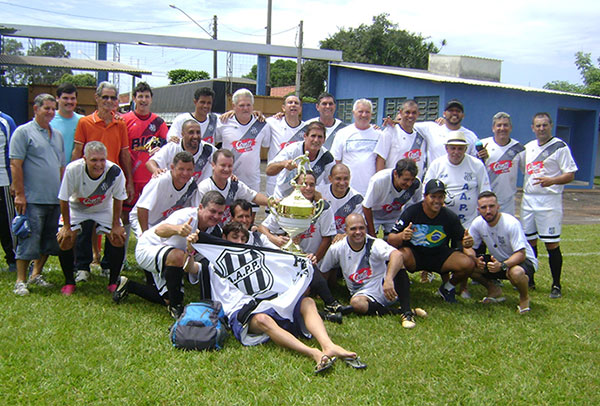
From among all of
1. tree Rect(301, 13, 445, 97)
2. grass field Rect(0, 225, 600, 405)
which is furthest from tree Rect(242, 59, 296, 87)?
grass field Rect(0, 225, 600, 405)

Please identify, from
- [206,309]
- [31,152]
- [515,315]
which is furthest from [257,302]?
[31,152]

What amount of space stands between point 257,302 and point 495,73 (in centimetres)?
2724

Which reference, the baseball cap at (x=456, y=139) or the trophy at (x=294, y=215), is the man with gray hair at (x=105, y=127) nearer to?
the trophy at (x=294, y=215)

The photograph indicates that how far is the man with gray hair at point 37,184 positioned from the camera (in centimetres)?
555

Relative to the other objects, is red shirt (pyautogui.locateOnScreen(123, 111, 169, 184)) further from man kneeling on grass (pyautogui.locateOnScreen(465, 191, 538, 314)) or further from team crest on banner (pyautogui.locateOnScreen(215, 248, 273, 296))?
man kneeling on grass (pyautogui.locateOnScreen(465, 191, 538, 314))

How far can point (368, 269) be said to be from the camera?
5457mm

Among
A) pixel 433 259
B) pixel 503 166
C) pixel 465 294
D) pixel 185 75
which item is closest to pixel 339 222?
pixel 433 259

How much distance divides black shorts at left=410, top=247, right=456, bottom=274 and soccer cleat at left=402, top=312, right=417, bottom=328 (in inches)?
34.3

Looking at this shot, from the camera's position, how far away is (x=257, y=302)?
14.9 feet

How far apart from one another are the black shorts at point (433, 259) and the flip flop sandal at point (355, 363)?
6.89 ft

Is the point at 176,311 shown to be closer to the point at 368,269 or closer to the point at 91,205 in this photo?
the point at 91,205

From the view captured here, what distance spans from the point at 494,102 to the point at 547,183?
1636cm

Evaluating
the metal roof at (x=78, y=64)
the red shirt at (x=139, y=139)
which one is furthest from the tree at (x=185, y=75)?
the red shirt at (x=139, y=139)

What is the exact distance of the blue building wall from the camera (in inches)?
833
